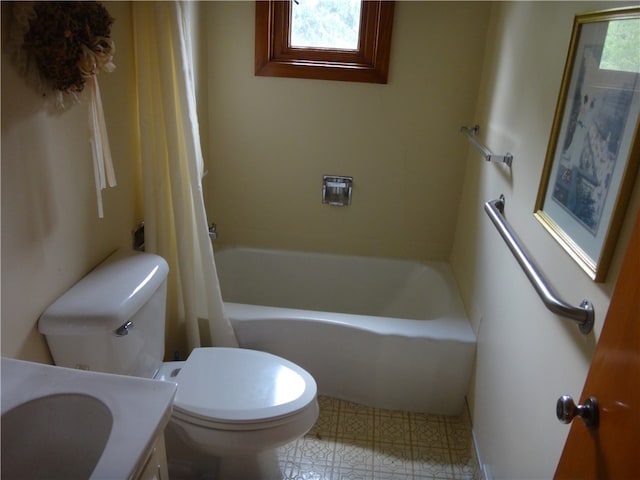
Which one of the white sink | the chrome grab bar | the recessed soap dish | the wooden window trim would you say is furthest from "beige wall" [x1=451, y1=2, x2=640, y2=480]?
the white sink

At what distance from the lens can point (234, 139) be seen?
2.39 m

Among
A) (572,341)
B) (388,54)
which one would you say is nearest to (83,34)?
(572,341)

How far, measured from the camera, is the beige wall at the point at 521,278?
3.81 feet

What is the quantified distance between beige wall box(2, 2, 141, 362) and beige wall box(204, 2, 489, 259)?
85cm

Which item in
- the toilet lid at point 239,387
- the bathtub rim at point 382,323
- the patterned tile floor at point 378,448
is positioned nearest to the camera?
the toilet lid at point 239,387

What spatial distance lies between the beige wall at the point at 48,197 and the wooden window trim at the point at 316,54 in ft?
2.79

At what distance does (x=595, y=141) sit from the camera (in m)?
1.08

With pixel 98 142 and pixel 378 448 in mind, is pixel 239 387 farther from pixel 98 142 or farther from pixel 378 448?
pixel 98 142

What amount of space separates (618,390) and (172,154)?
1.34 meters

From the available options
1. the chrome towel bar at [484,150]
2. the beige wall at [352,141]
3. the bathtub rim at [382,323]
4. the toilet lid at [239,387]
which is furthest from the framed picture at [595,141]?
the beige wall at [352,141]

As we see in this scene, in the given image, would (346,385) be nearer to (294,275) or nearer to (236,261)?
(294,275)

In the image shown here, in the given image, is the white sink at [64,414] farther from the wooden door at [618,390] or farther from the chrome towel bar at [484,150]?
the chrome towel bar at [484,150]

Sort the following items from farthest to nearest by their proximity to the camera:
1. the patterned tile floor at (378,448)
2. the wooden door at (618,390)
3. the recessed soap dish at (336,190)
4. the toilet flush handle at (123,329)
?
the recessed soap dish at (336,190) < the patterned tile floor at (378,448) < the toilet flush handle at (123,329) < the wooden door at (618,390)

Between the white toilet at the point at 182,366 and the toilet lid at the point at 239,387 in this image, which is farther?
the toilet lid at the point at 239,387
